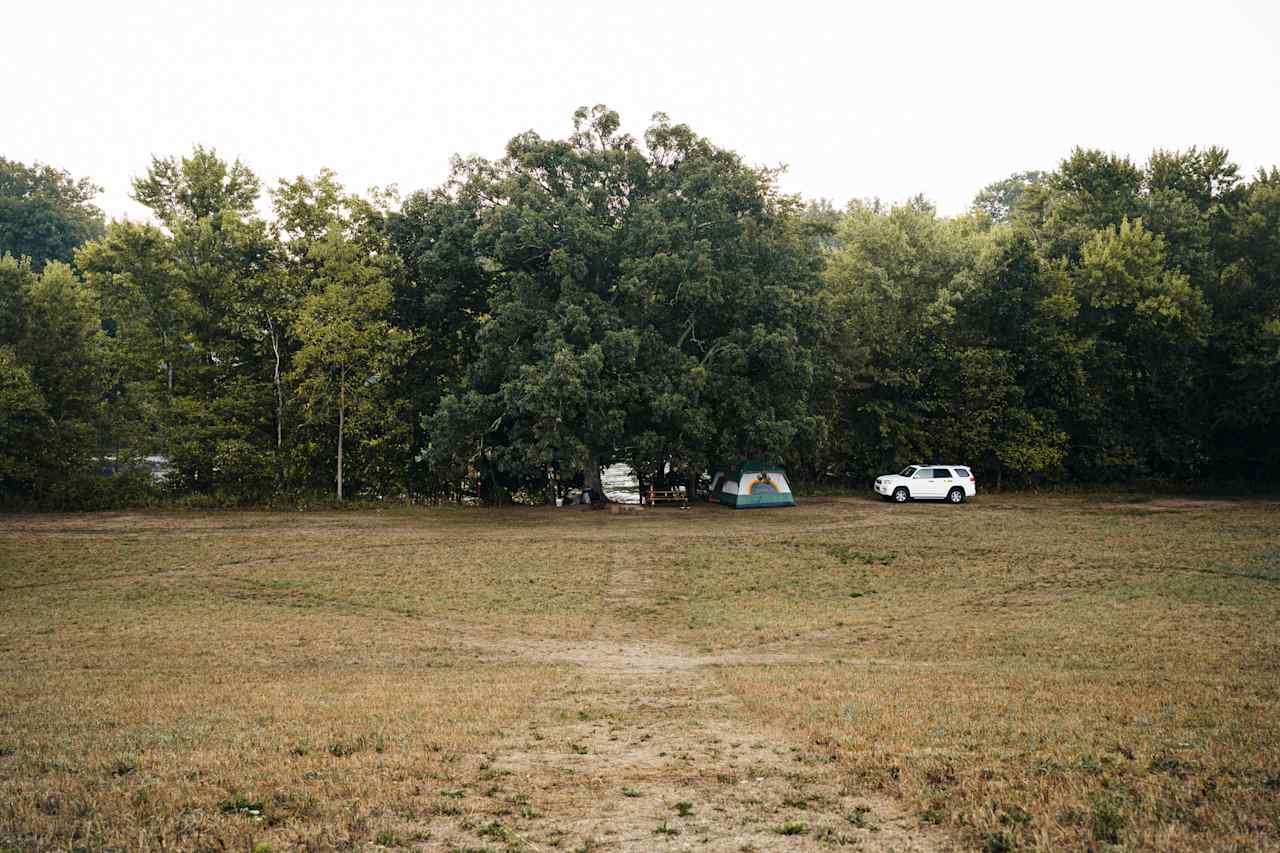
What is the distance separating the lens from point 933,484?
125 ft

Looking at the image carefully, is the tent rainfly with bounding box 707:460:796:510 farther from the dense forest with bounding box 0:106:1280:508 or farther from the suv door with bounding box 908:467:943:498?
the suv door with bounding box 908:467:943:498

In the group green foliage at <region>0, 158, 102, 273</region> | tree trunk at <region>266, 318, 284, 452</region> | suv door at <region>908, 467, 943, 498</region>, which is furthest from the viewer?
green foliage at <region>0, 158, 102, 273</region>

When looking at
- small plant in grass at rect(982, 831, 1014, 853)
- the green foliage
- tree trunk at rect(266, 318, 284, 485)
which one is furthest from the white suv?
the green foliage

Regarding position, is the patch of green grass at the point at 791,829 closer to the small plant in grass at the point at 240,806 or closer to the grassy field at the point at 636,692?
the grassy field at the point at 636,692

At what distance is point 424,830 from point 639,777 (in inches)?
76.8

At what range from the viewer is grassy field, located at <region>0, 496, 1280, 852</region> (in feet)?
20.0

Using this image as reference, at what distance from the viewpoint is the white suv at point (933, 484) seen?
3809cm

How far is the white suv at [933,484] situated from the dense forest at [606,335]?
11.4 feet

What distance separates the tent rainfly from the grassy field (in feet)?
26.7

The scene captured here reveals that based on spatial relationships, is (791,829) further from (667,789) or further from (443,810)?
(443,810)

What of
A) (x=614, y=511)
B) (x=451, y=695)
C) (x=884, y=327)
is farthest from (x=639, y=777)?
(x=884, y=327)

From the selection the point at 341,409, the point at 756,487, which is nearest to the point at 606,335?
the point at 756,487

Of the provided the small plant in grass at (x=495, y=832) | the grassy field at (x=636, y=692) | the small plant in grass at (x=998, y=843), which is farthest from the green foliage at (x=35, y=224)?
the small plant in grass at (x=998, y=843)

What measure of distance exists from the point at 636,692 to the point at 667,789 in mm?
4704
